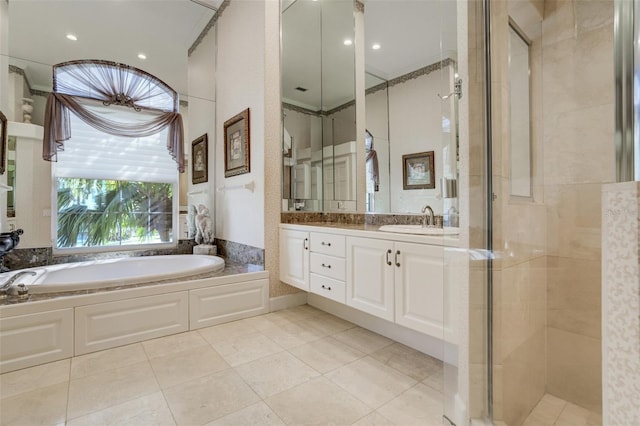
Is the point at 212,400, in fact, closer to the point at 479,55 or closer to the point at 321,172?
the point at 479,55

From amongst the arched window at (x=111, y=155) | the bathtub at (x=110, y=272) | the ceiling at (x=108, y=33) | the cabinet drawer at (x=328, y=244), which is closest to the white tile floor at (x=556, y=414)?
the cabinet drawer at (x=328, y=244)

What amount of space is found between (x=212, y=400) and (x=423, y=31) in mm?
2693

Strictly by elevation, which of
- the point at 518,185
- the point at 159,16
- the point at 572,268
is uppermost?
the point at 159,16

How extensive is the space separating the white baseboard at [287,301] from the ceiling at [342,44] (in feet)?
6.49

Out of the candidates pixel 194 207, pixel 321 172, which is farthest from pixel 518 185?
pixel 194 207

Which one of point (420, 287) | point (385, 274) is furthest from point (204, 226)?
point (420, 287)

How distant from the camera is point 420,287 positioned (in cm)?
160

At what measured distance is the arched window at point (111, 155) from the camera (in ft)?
9.28

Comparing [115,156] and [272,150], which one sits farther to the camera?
[115,156]

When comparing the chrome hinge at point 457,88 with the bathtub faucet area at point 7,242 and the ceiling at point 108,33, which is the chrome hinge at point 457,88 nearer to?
the ceiling at point 108,33

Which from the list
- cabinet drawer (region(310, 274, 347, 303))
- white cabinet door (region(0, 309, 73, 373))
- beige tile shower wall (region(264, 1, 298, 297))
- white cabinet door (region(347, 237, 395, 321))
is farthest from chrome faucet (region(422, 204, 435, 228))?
white cabinet door (region(0, 309, 73, 373))

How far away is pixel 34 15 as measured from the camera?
2.66 m

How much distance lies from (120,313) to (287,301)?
1.34 meters

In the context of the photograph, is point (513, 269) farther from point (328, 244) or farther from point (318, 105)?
point (318, 105)
